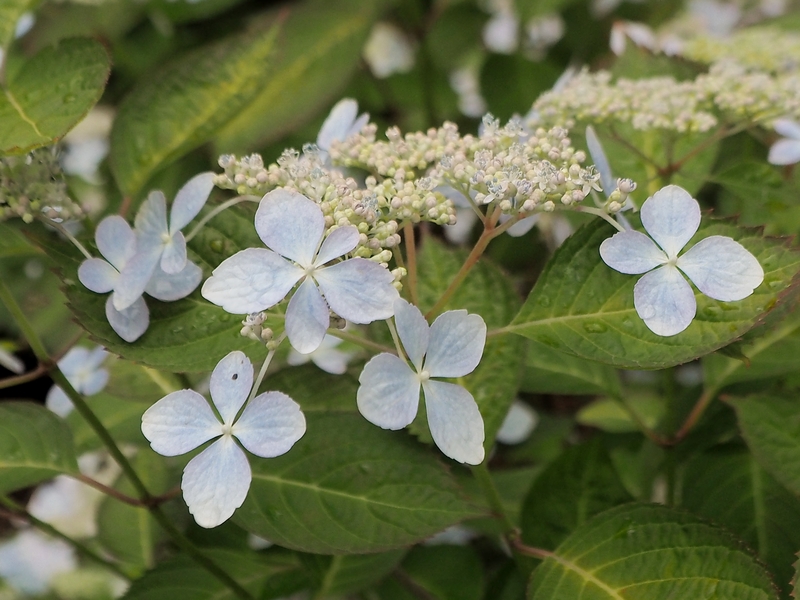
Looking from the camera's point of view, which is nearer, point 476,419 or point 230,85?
point 476,419

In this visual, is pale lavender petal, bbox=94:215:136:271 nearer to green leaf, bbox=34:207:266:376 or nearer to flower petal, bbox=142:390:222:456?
green leaf, bbox=34:207:266:376

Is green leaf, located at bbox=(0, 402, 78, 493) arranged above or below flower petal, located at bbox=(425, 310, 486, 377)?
below

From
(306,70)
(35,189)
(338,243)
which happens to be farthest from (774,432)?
(306,70)

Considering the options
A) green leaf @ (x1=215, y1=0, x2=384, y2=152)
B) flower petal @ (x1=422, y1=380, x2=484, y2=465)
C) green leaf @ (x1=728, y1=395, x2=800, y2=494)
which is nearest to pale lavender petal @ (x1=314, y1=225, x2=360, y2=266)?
flower petal @ (x1=422, y1=380, x2=484, y2=465)

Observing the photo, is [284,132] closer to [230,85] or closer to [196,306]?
[230,85]

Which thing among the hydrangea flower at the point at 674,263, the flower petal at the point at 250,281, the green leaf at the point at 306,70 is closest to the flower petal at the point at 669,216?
the hydrangea flower at the point at 674,263

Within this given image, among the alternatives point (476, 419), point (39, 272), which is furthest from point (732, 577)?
point (39, 272)

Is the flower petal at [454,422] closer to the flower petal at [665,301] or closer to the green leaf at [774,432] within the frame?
the flower petal at [665,301]
